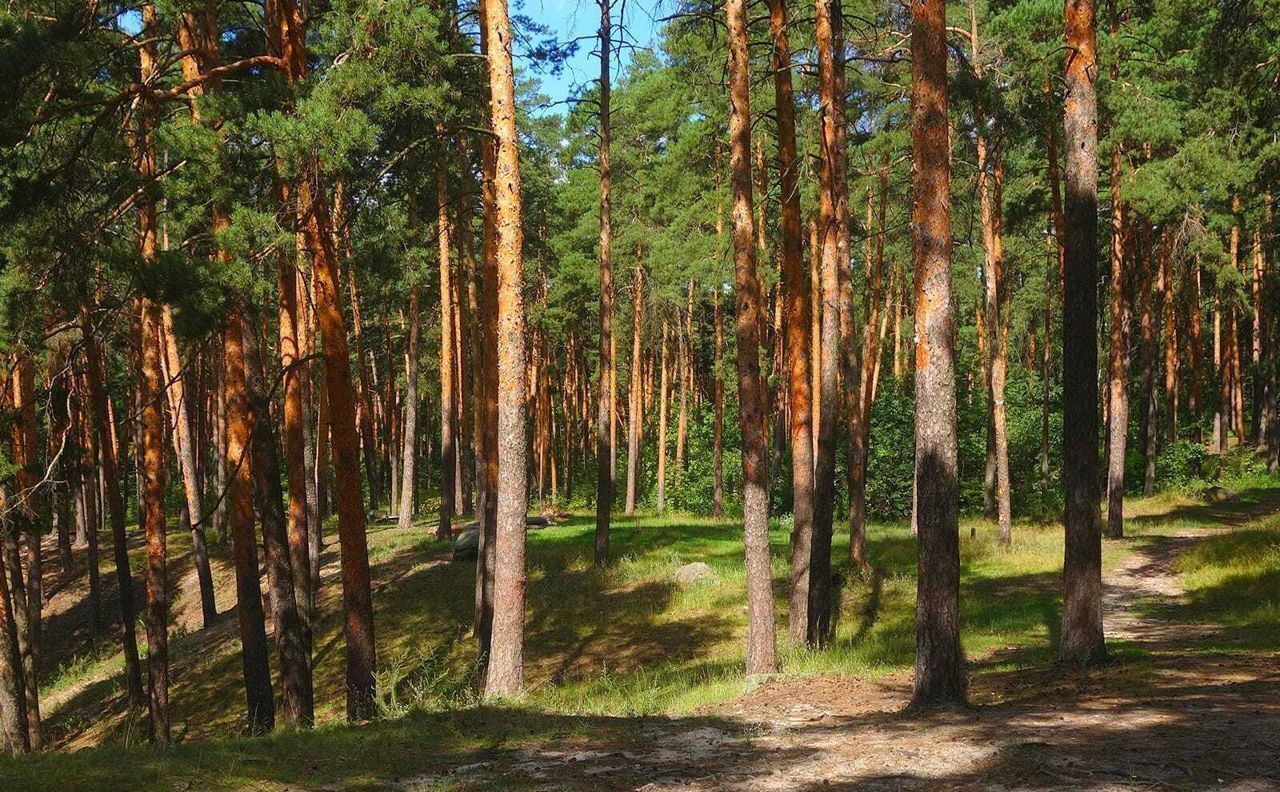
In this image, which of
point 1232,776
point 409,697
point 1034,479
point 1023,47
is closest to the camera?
point 1232,776

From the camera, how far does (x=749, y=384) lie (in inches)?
462

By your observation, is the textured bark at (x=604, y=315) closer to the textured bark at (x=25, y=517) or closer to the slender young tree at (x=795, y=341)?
the slender young tree at (x=795, y=341)

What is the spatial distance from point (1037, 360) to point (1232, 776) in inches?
2363

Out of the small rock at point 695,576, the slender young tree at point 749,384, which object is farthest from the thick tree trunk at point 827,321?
the small rock at point 695,576

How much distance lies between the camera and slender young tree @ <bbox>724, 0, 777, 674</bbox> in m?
11.5

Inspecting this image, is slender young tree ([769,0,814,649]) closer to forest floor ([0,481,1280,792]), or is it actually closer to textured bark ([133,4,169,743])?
forest floor ([0,481,1280,792])

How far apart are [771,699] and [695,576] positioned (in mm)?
11587

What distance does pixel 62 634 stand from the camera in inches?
1070

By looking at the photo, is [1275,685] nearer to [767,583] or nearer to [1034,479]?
[767,583]

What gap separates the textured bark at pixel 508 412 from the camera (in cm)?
998

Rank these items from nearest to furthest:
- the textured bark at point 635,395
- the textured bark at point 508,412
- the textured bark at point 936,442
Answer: the textured bark at point 936,442 → the textured bark at point 508,412 → the textured bark at point 635,395

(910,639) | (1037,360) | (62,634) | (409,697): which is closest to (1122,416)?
(910,639)

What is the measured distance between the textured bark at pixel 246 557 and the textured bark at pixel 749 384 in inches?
257

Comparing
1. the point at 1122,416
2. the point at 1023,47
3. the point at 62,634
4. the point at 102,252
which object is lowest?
the point at 62,634
